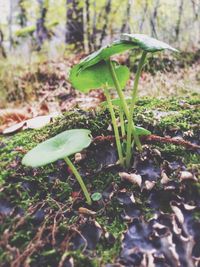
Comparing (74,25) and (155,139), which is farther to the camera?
(74,25)

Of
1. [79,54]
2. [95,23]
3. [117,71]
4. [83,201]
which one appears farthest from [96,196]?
[95,23]

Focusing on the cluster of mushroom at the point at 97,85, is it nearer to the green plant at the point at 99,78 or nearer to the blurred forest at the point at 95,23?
the green plant at the point at 99,78

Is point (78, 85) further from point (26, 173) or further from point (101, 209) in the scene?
point (101, 209)

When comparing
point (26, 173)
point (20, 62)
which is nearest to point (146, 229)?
point (26, 173)

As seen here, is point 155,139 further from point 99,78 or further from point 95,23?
point 95,23

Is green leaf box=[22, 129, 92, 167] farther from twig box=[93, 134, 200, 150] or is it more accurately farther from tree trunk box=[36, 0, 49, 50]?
tree trunk box=[36, 0, 49, 50]

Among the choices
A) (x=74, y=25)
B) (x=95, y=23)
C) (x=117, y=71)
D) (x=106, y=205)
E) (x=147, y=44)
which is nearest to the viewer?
(x=147, y=44)
